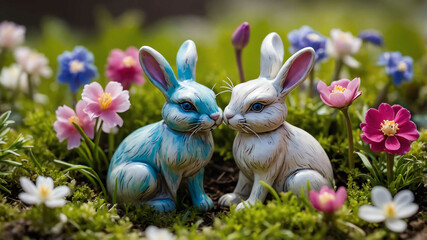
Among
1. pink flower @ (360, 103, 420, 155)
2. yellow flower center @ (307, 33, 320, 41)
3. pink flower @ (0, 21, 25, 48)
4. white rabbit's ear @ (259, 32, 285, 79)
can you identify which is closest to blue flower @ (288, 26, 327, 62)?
yellow flower center @ (307, 33, 320, 41)

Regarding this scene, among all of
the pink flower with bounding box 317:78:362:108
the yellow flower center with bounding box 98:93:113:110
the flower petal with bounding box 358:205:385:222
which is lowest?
the flower petal with bounding box 358:205:385:222

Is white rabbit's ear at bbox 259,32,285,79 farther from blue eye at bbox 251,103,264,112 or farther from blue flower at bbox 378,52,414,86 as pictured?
blue flower at bbox 378,52,414,86

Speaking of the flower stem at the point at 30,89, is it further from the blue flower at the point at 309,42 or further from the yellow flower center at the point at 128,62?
the blue flower at the point at 309,42

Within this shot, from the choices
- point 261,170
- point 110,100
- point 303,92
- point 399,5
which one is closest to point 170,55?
point 303,92

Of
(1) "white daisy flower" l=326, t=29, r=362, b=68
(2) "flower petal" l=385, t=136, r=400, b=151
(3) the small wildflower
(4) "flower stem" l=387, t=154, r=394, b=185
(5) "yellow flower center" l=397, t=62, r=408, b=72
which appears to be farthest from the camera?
(3) the small wildflower

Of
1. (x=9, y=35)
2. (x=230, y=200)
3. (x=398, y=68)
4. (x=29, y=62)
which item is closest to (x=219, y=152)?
(x=230, y=200)

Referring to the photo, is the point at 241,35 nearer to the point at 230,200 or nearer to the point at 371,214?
the point at 230,200

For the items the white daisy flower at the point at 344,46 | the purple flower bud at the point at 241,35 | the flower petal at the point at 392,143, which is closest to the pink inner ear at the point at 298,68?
the flower petal at the point at 392,143
